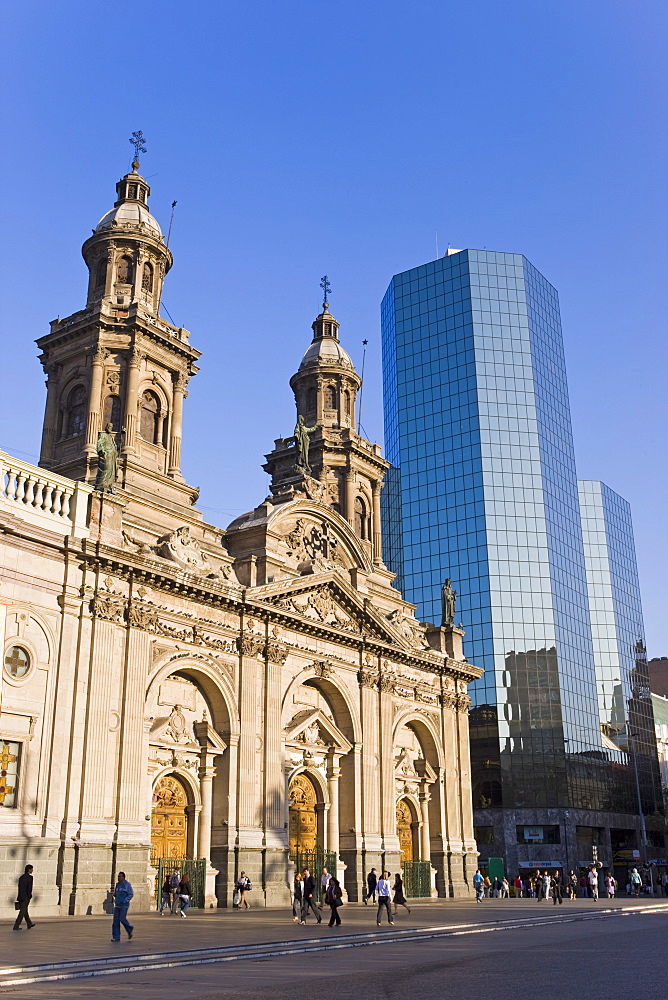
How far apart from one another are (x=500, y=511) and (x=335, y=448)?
32601 mm

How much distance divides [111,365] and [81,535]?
16.7 meters

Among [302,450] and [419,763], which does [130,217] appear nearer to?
[302,450]

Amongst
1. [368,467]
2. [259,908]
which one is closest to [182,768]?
[259,908]

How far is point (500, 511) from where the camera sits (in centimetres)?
9206

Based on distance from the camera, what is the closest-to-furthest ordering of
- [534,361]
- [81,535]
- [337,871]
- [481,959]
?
[481,959] → [81,535] → [337,871] → [534,361]

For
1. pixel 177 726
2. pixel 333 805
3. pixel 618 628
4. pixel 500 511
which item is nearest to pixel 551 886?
pixel 333 805

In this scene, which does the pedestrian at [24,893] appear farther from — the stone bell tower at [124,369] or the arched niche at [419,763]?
the arched niche at [419,763]

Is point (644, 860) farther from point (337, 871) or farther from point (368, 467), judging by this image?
point (337, 871)

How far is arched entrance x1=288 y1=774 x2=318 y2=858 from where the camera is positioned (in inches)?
1768

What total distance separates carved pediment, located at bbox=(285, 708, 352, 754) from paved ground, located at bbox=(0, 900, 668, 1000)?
39.2 ft

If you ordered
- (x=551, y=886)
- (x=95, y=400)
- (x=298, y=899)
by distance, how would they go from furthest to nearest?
(x=551, y=886) → (x=95, y=400) → (x=298, y=899)

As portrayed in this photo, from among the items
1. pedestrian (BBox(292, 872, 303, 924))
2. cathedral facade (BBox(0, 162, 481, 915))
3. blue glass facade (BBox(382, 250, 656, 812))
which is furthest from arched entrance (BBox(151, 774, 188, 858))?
blue glass facade (BBox(382, 250, 656, 812))

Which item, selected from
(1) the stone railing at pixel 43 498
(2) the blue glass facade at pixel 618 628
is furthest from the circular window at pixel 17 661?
(2) the blue glass facade at pixel 618 628

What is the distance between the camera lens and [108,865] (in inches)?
1276
